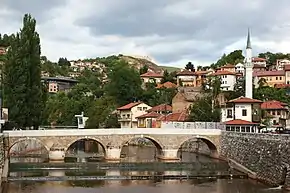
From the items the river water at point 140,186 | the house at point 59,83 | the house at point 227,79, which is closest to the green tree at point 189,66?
the house at point 59,83

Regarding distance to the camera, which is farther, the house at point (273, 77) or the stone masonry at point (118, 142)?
the house at point (273, 77)

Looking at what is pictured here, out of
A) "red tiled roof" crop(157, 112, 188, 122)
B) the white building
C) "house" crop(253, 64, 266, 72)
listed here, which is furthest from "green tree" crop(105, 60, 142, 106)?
the white building

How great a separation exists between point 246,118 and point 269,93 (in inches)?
1215

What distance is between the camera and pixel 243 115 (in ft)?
178

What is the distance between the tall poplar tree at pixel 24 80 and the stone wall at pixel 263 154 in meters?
18.4

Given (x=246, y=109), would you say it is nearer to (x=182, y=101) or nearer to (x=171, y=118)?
(x=171, y=118)

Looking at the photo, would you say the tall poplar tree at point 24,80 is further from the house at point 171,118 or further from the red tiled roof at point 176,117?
the red tiled roof at point 176,117

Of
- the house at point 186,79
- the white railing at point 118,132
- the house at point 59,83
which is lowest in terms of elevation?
the white railing at point 118,132

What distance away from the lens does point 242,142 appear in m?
44.0

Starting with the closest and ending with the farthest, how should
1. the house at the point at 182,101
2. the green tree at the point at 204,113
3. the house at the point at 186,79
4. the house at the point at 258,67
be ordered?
the green tree at the point at 204,113
the house at the point at 182,101
the house at the point at 186,79
the house at the point at 258,67

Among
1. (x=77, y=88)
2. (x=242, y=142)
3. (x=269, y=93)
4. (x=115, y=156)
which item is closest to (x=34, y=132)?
(x=115, y=156)

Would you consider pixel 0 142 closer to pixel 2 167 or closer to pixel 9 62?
pixel 2 167

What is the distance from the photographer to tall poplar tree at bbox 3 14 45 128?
163 ft

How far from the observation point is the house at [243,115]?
52156 millimetres
